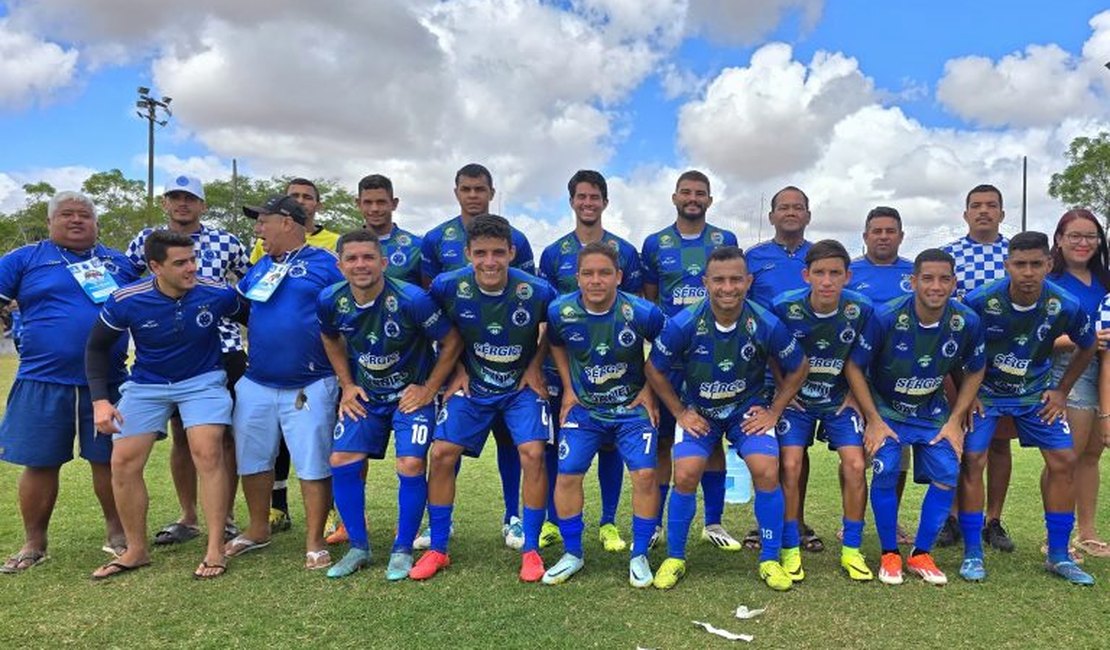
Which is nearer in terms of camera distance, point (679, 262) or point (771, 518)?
point (771, 518)

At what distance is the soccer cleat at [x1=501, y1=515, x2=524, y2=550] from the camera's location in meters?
4.99

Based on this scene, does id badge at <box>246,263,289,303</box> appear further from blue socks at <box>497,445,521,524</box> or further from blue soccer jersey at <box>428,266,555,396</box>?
blue socks at <box>497,445,521,524</box>

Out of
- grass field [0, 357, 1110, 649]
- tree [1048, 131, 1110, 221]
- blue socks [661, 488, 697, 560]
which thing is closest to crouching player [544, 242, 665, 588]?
blue socks [661, 488, 697, 560]

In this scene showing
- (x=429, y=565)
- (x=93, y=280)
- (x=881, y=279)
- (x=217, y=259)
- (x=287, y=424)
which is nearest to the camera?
(x=429, y=565)

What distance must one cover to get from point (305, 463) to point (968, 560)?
396 centimetres

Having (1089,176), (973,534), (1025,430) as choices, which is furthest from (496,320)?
(1089,176)

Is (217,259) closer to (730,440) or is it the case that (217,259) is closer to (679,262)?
(679,262)

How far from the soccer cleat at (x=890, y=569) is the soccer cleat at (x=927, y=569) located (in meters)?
0.13

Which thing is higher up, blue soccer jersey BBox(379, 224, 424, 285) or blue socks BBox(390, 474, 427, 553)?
blue soccer jersey BBox(379, 224, 424, 285)

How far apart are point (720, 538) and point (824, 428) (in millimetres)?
1056

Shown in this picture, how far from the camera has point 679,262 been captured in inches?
204

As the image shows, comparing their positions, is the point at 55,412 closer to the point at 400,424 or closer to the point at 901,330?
the point at 400,424

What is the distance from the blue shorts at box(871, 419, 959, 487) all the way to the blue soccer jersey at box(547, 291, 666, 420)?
141cm

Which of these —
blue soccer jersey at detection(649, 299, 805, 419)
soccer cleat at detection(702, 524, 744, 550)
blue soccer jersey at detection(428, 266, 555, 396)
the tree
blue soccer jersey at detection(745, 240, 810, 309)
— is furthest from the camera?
the tree
